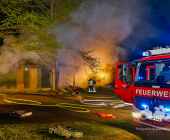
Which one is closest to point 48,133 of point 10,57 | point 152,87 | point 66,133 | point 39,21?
point 66,133

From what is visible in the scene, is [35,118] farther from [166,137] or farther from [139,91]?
[166,137]

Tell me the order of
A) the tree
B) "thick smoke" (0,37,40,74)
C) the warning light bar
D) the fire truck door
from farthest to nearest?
"thick smoke" (0,37,40,74) → the tree → the fire truck door → the warning light bar

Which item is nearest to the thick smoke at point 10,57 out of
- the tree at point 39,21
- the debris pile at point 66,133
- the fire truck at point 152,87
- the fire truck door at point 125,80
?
the tree at point 39,21

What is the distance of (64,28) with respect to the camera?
1105cm

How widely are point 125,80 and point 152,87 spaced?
32.5 inches

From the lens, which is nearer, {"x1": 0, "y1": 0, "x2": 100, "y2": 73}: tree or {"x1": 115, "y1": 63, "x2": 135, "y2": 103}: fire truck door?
{"x1": 115, "y1": 63, "x2": 135, "y2": 103}: fire truck door

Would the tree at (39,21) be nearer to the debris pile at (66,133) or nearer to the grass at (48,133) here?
the grass at (48,133)

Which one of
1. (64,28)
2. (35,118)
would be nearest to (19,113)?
(35,118)

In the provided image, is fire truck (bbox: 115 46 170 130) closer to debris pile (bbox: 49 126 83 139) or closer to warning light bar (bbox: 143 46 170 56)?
warning light bar (bbox: 143 46 170 56)

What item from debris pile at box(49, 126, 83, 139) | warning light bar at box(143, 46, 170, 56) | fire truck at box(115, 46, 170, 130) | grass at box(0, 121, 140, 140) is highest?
warning light bar at box(143, 46, 170, 56)

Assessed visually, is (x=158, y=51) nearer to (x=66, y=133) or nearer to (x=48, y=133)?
(x=66, y=133)

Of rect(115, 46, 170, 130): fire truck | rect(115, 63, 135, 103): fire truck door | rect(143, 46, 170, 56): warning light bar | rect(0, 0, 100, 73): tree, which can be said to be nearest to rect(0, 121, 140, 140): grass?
rect(115, 46, 170, 130): fire truck

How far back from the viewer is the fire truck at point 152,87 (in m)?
4.05

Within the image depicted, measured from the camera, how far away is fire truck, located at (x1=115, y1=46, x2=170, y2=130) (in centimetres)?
405
